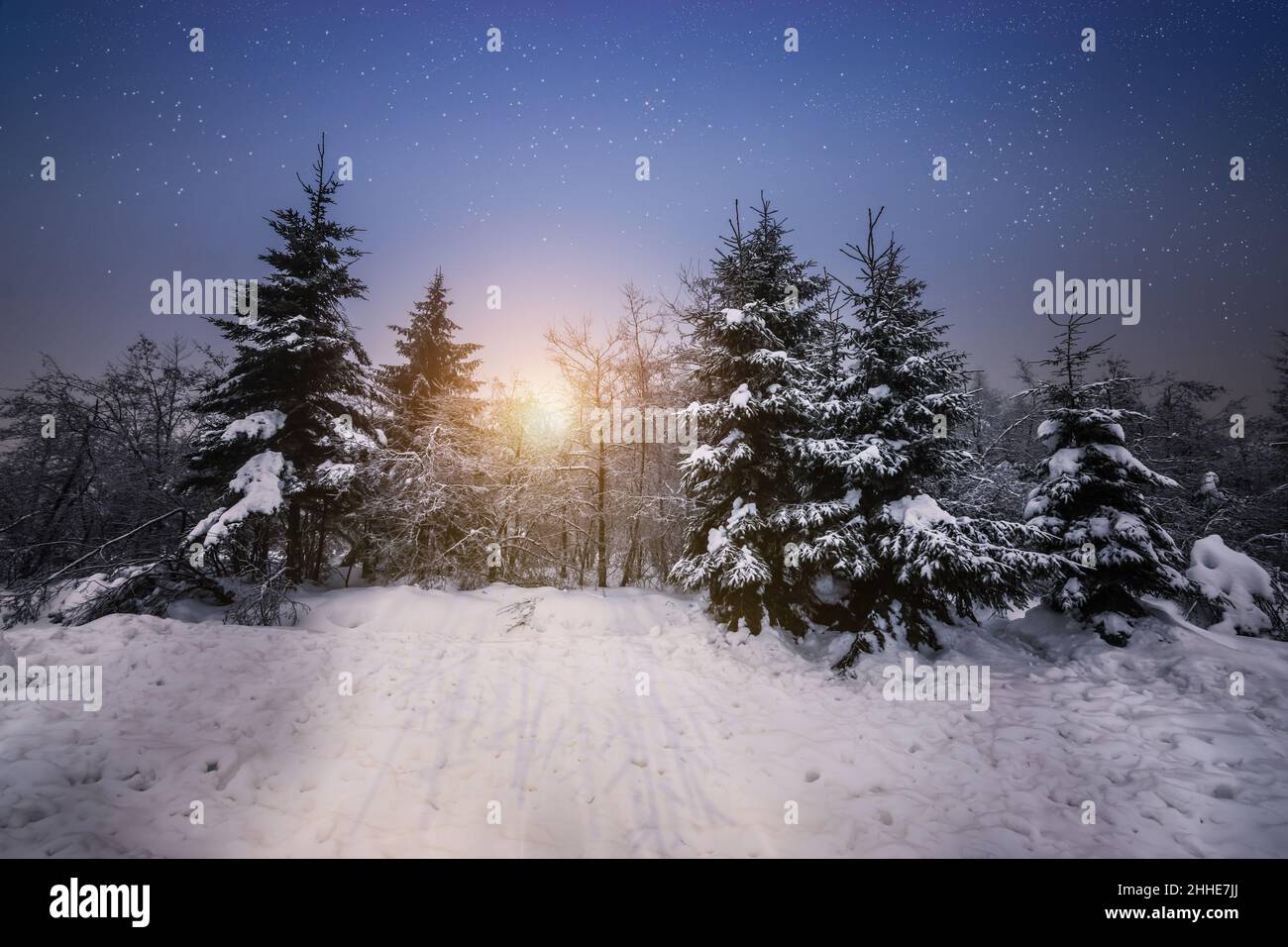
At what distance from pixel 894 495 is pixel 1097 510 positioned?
4564 millimetres

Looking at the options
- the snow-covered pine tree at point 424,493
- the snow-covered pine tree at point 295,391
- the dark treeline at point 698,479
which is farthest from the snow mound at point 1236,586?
the snow-covered pine tree at point 295,391

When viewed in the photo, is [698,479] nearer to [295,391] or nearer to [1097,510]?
[1097,510]

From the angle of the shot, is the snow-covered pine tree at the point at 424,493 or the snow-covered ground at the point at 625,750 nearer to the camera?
the snow-covered ground at the point at 625,750

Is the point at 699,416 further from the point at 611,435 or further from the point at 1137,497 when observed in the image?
the point at 1137,497

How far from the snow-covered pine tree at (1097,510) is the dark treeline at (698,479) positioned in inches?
2.0

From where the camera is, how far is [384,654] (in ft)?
29.3

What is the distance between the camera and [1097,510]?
10195mm

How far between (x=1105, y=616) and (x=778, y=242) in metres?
11.1

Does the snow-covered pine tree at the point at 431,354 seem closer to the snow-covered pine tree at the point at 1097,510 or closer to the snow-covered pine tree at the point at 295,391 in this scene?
the snow-covered pine tree at the point at 295,391

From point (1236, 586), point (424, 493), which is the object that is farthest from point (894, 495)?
point (424, 493)

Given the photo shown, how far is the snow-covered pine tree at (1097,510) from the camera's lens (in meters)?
9.52

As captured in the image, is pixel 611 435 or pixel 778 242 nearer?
pixel 778 242
